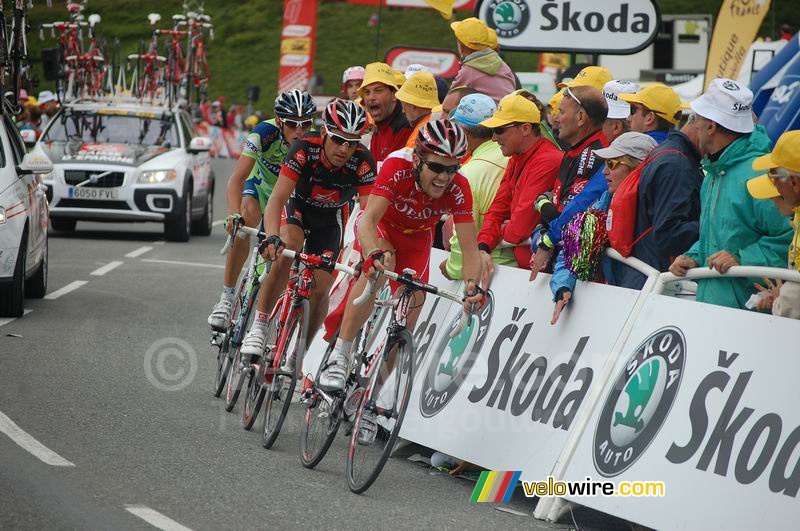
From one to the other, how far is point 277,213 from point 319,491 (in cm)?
196

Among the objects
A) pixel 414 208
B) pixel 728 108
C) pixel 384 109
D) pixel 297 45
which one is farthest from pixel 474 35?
pixel 297 45

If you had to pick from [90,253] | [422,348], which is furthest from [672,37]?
[422,348]

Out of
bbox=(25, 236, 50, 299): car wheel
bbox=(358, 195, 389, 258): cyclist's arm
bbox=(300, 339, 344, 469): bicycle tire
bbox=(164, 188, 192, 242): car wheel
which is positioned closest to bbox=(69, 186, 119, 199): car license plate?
bbox=(164, 188, 192, 242): car wheel

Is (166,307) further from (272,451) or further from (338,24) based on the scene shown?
(338,24)

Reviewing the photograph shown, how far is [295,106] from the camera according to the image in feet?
30.8

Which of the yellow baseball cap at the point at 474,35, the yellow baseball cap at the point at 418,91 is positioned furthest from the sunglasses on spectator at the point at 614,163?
the yellow baseball cap at the point at 474,35

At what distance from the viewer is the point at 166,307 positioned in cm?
1440

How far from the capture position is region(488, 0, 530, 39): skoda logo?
1202 centimetres

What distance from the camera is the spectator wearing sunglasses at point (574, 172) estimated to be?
8.01m

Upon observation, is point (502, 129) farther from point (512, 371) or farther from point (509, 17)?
point (509, 17)

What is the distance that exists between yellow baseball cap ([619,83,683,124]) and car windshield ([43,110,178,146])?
47.7ft

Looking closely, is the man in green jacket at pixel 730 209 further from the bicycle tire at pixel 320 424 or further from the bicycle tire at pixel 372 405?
the bicycle tire at pixel 320 424

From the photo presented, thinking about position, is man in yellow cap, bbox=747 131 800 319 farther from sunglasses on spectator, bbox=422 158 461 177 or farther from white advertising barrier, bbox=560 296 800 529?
sunglasses on spectator, bbox=422 158 461 177

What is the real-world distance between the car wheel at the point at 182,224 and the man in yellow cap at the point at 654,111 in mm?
13755
